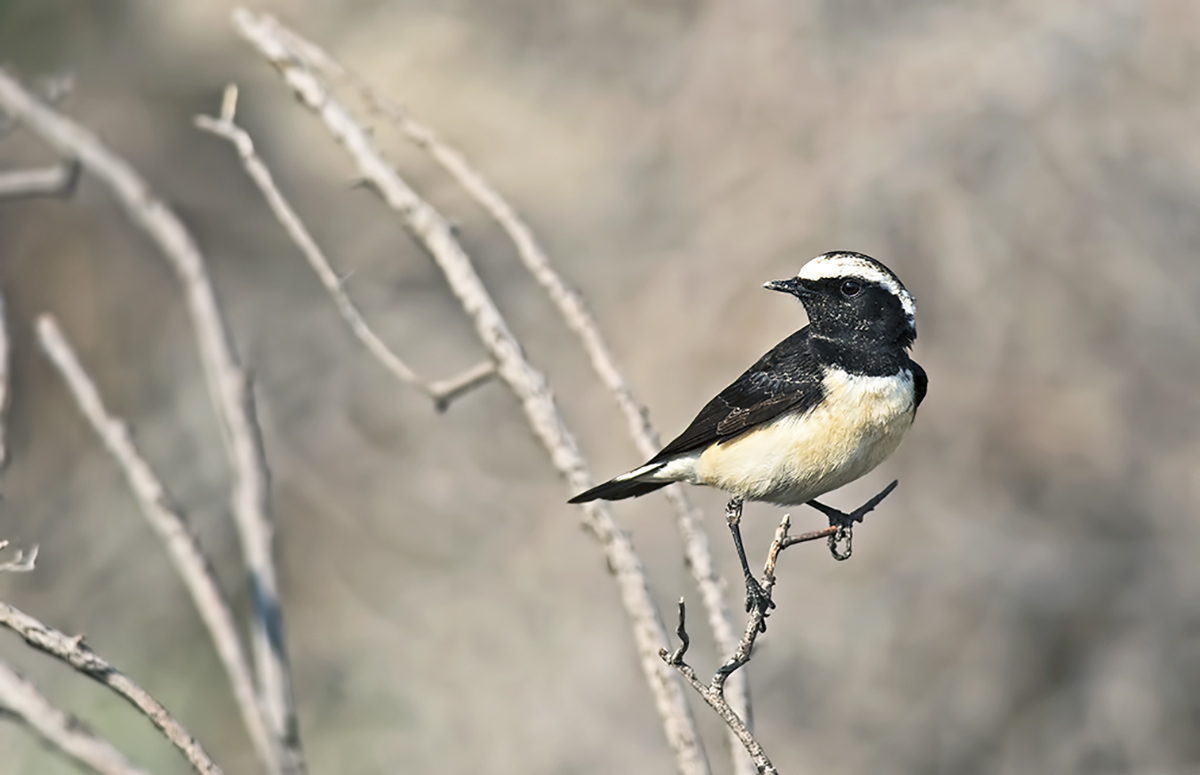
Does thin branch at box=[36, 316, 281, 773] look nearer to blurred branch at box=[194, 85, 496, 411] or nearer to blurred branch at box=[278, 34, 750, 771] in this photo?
blurred branch at box=[194, 85, 496, 411]

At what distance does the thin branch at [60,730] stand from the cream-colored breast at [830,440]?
5.38 feet

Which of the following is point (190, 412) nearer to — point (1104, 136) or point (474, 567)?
point (474, 567)

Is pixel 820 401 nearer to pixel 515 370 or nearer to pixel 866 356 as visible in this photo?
pixel 866 356

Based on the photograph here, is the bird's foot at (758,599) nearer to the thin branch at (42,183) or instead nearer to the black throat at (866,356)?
the black throat at (866,356)

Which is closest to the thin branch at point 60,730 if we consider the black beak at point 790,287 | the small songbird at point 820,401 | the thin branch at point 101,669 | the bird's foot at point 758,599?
the thin branch at point 101,669

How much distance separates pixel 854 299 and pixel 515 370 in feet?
3.48

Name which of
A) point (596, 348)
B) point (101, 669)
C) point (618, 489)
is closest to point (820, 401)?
point (618, 489)

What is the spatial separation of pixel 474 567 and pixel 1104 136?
19.4 ft

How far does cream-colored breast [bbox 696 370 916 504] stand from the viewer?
3.49 m

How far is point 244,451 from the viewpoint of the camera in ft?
13.3

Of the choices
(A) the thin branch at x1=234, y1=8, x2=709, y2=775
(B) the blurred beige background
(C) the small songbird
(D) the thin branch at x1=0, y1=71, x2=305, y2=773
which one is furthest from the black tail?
(B) the blurred beige background

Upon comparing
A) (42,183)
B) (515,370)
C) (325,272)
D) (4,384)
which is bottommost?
(4,384)

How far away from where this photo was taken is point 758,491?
12.0 feet

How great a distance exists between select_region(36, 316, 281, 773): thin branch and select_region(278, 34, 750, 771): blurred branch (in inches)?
47.1
